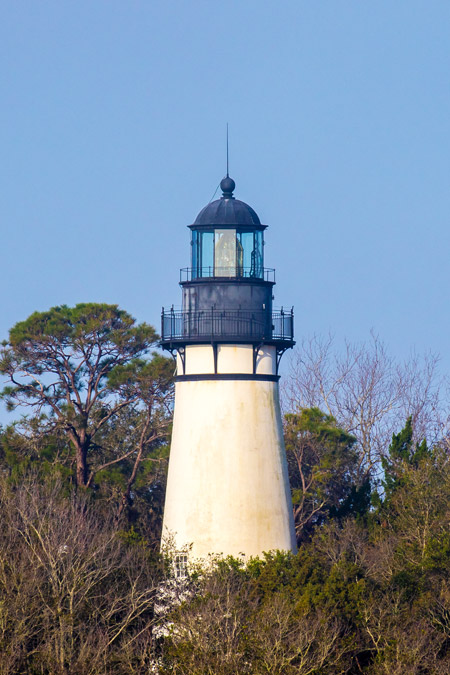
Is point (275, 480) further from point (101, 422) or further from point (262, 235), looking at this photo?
point (101, 422)

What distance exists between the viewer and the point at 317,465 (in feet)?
161

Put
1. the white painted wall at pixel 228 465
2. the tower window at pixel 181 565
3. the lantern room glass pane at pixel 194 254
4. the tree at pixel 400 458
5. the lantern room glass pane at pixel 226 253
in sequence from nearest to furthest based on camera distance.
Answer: the tower window at pixel 181 565
the white painted wall at pixel 228 465
the lantern room glass pane at pixel 226 253
the lantern room glass pane at pixel 194 254
the tree at pixel 400 458

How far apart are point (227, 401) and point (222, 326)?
1854 millimetres

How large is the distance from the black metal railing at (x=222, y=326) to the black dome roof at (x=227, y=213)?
2256 mm

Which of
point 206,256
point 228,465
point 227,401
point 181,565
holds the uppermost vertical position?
point 206,256

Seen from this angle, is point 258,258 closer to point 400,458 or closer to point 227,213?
point 227,213

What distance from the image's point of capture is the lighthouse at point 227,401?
37.3m

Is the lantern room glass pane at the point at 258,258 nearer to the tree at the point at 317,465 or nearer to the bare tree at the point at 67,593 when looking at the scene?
the bare tree at the point at 67,593

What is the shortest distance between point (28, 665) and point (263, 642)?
495 cm

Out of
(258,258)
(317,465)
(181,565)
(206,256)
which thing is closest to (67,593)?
(181,565)

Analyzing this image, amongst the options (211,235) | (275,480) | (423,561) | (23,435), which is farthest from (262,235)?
Result: (23,435)

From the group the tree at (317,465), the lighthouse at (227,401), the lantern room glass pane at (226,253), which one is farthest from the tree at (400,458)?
the lantern room glass pane at (226,253)

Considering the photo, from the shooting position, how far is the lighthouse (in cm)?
3731

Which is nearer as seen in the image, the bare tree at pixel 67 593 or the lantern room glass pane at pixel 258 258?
the bare tree at pixel 67 593
